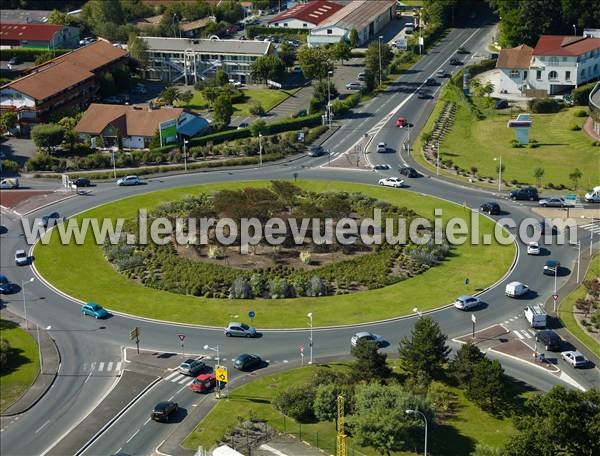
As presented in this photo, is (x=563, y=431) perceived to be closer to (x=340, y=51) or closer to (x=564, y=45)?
(x=564, y=45)

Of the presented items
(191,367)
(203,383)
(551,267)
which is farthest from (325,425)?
(551,267)

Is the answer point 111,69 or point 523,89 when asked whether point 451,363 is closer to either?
point 523,89

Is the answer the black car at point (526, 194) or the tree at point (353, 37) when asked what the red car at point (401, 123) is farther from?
the tree at point (353, 37)

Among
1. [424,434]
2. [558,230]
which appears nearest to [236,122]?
[558,230]

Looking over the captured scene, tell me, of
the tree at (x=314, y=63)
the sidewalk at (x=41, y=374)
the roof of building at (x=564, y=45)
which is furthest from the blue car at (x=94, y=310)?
the roof of building at (x=564, y=45)

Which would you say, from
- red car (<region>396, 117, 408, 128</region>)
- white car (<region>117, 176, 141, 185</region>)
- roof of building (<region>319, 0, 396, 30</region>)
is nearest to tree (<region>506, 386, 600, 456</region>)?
white car (<region>117, 176, 141, 185</region>)

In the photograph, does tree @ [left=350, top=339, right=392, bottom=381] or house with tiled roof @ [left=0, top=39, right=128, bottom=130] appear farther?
house with tiled roof @ [left=0, top=39, right=128, bottom=130]

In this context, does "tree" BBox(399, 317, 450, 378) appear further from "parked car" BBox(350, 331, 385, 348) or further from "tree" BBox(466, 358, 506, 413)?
"parked car" BBox(350, 331, 385, 348)

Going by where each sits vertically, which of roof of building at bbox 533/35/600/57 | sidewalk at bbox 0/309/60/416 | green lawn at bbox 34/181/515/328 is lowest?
sidewalk at bbox 0/309/60/416
